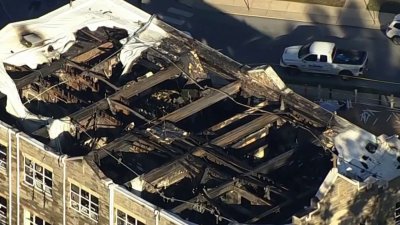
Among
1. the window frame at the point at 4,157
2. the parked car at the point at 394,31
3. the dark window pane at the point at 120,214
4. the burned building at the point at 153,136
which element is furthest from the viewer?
the parked car at the point at 394,31

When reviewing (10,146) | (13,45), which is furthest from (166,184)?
(13,45)

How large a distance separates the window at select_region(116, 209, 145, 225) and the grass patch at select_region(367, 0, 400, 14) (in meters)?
38.9

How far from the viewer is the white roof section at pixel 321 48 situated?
94250 millimetres

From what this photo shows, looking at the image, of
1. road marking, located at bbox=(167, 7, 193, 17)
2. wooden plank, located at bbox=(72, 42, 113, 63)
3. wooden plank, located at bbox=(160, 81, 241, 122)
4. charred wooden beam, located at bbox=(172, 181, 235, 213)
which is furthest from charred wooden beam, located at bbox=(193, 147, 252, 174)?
road marking, located at bbox=(167, 7, 193, 17)

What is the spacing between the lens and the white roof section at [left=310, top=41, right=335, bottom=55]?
9425 centimetres

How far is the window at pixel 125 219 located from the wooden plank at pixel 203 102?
596cm

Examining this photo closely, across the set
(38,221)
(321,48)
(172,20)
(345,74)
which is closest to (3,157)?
(38,221)

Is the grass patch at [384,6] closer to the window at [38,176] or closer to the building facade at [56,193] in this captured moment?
the building facade at [56,193]

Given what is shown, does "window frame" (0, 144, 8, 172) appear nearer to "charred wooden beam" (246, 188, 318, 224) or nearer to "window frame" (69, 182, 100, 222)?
"window frame" (69, 182, 100, 222)

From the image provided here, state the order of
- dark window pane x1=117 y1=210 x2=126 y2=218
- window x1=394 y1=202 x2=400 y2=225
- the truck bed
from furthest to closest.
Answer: the truck bed, window x1=394 y1=202 x2=400 y2=225, dark window pane x1=117 y1=210 x2=126 y2=218

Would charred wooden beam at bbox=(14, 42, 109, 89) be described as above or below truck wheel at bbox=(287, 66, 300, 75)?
above

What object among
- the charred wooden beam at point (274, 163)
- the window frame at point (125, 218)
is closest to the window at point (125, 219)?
the window frame at point (125, 218)

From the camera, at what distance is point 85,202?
67875 millimetres

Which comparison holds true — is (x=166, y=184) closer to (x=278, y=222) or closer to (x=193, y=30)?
(x=278, y=222)
